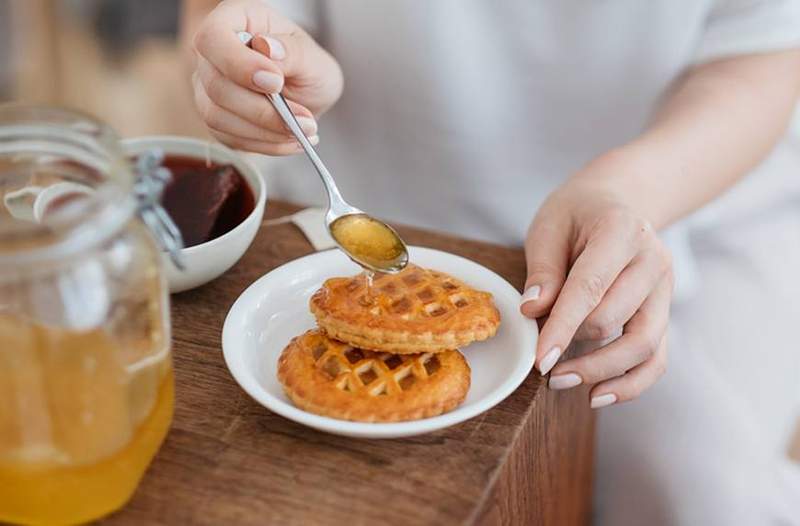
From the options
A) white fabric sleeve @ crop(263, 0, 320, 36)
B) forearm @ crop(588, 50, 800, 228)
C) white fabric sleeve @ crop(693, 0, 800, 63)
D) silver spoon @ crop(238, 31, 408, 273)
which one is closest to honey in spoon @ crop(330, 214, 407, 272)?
silver spoon @ crop(238, 31, 408, 273)

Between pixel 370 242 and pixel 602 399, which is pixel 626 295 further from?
pixel 370 242

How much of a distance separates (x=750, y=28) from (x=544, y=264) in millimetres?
574

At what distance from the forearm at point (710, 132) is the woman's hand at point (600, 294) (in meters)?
0.17

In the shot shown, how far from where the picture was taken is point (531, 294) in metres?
0.85

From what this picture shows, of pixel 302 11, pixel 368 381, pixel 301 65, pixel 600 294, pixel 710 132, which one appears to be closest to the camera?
pixel 368 381

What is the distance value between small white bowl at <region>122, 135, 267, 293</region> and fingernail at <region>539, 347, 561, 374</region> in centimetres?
31

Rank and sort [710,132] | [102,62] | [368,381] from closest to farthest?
[368,381] → [710,132] → [102,62]

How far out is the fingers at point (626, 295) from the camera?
88 centimetres

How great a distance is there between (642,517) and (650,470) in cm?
6

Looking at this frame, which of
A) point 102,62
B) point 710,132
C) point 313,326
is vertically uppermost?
point 710,132

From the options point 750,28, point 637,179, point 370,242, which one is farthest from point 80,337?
point 750,28

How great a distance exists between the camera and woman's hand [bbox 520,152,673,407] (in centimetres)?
83

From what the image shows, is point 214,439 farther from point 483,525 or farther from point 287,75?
point 287,75

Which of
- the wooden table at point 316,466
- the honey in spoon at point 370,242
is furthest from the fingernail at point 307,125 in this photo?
the wooden table at point 316,466
